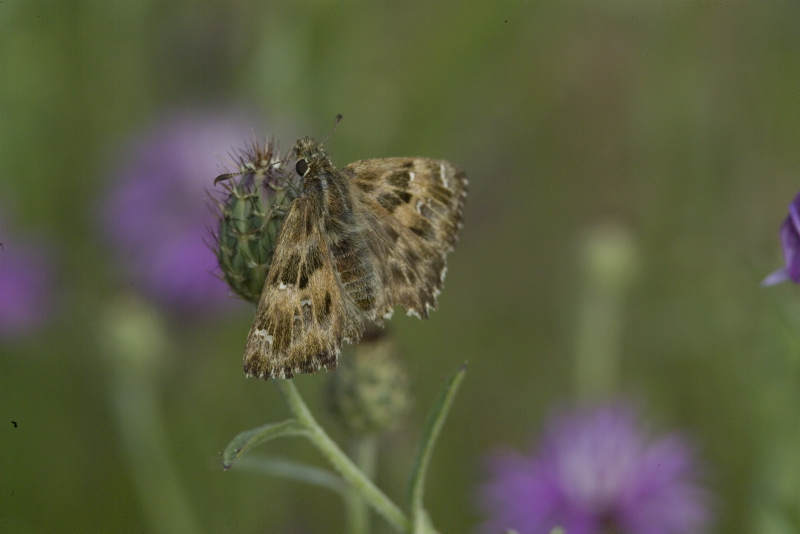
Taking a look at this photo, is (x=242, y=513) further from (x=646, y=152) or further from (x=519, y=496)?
(x=646, y=152)

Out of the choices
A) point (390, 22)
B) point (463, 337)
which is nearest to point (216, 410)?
point (463, 337)

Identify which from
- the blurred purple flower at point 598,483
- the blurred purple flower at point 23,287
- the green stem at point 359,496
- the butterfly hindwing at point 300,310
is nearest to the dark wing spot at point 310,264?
the butterfly hindwing at point 300,310

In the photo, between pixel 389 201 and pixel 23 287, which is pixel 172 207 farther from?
pixel 389 201

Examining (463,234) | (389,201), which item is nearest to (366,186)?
(389,201)

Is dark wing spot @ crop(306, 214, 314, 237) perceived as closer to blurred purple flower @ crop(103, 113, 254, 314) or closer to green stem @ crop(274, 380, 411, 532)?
green stem @ crop(274, 380, 411, 532)

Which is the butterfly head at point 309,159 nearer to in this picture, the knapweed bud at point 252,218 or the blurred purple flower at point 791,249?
the knapweed bud at point 252,218
